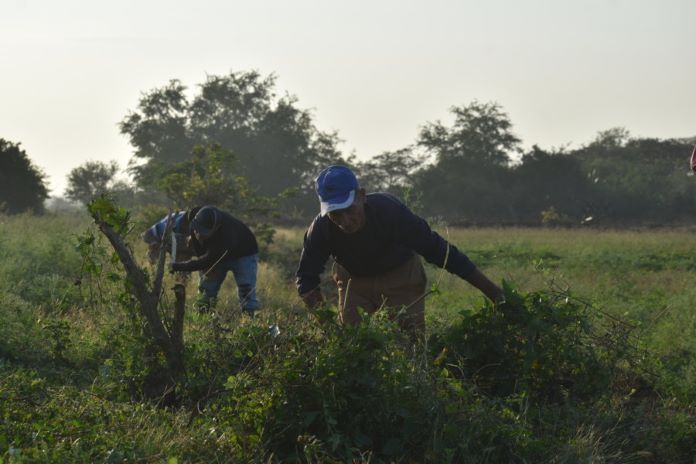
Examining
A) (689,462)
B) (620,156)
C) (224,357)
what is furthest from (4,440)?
(620,156)

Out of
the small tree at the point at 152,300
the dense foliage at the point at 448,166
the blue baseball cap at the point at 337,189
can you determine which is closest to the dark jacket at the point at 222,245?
the blue baseball cap at the point at 337,189

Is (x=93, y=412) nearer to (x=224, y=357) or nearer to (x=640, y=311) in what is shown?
(x=224, y=357)

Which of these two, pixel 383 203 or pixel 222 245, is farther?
pixel 222 245

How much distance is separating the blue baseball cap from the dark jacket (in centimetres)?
319

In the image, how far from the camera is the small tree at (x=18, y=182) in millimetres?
32688

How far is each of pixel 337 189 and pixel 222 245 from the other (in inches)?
133

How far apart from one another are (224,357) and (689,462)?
2.59m

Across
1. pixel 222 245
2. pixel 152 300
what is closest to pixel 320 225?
pixel 152 300

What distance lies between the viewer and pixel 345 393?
4.60 m

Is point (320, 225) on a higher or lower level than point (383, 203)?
lower

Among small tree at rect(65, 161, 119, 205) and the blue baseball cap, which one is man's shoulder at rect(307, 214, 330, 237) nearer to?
the blue baseball cap

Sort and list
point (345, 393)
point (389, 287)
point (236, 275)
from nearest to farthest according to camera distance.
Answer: point (345, 393) < point (389, 287) < point (236, 275)

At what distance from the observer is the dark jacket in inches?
348

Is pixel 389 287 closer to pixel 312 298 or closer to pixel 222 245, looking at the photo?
pixel 312 298
